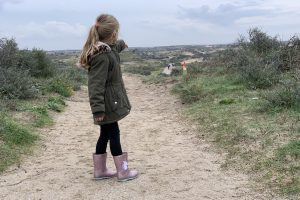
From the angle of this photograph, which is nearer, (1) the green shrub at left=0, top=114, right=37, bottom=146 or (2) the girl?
(2) the girl

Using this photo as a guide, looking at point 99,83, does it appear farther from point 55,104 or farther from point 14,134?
point 55,104

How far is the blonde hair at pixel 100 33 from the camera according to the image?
482 cm

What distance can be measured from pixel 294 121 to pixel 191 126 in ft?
6.72

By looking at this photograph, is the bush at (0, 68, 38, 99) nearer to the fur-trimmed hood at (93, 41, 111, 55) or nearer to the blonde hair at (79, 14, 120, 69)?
the blonde hair at (79, 14, 120, 69)

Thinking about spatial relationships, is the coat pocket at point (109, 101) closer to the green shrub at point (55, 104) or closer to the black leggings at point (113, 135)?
A: the black leggings at point (113, 135)

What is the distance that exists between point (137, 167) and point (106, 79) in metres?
1.46

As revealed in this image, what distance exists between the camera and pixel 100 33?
4.87 m

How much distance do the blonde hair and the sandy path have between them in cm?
136

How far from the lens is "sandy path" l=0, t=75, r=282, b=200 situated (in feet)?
15.9

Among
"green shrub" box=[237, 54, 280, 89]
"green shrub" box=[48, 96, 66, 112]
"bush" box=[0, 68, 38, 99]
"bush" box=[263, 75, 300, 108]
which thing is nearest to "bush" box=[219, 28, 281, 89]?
"green shrub" box=[237, 54, 280, 89]

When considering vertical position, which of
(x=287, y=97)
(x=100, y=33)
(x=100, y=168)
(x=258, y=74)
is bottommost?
(x=100, y=168)

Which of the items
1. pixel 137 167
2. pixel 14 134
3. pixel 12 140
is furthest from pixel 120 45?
pixel 14 134

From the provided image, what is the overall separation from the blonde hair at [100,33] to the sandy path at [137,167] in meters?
1.36

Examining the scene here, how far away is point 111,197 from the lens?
4707mm
